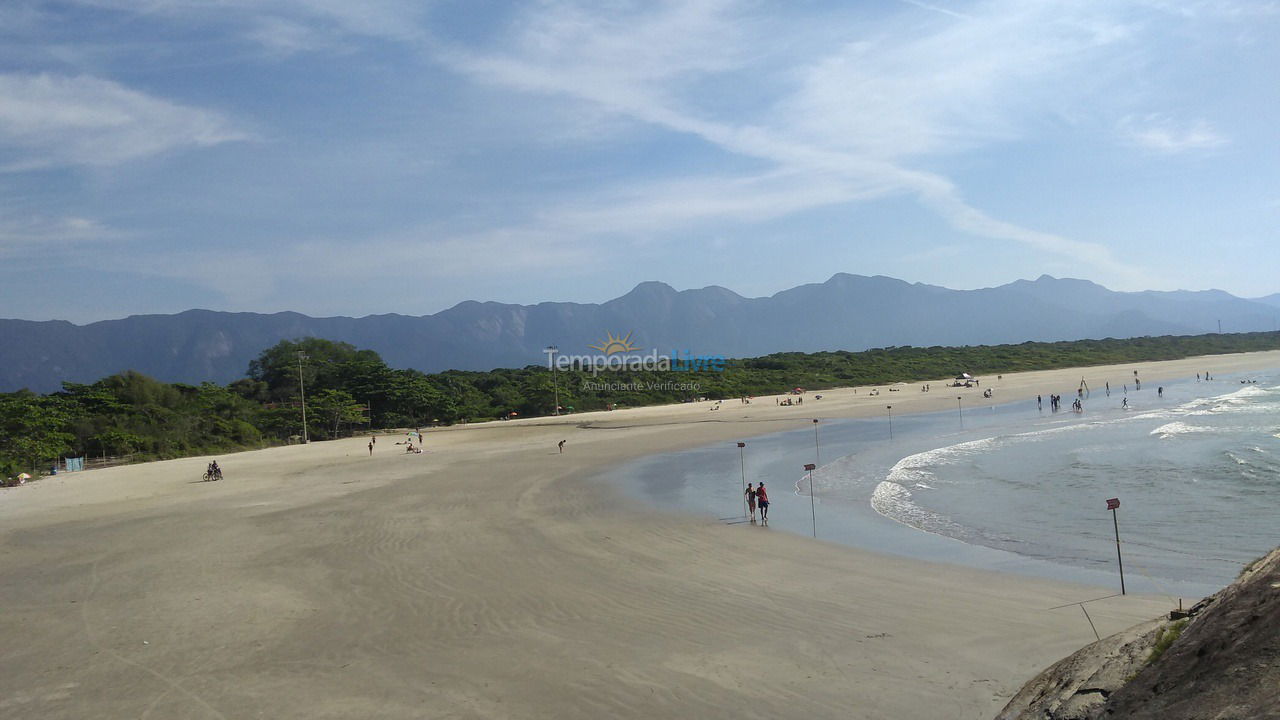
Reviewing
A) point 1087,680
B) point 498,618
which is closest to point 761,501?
point 498,618

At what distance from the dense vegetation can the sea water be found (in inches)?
1162

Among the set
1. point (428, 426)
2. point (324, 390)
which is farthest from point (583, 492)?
point (324, 390)

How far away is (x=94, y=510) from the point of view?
23734 mm

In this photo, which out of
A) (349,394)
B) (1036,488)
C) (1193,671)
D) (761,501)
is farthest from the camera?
(349,394)

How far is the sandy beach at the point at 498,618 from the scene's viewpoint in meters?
8.56

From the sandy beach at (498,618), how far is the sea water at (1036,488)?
193 cm

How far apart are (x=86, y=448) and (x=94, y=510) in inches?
781

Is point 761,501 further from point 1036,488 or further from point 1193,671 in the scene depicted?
point 1193,671

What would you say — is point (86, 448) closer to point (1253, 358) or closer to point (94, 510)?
point (94, 510)

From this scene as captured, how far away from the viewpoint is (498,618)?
11523 mm

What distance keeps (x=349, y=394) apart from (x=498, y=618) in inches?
2023

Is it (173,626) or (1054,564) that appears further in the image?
(1054,564)

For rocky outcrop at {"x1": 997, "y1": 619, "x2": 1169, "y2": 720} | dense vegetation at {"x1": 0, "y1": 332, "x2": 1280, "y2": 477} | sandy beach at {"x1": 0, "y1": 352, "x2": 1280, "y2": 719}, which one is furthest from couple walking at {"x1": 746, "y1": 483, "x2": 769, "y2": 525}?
dense vegetation at {"x1": 0, "y1": 332, "x2": 1280, "y2": 477}

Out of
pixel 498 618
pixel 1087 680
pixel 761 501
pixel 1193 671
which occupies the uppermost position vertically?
pixel 1193 671
